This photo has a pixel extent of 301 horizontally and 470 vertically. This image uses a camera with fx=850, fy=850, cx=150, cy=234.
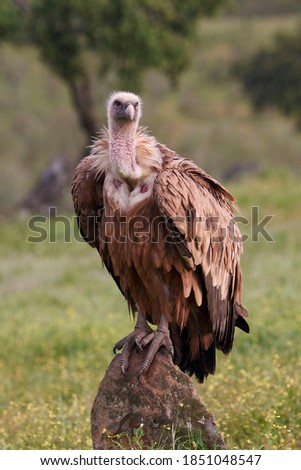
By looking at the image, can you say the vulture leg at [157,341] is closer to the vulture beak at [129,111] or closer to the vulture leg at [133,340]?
the vulture leg at [133,340]

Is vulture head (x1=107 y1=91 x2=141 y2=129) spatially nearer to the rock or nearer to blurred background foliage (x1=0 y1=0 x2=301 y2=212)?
the rock

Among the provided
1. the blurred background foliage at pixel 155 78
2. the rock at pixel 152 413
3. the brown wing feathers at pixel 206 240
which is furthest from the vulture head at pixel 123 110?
the blurred background foliage at pixel 155 78

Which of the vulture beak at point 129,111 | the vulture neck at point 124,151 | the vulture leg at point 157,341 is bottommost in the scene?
the vulture leg at point 157,341

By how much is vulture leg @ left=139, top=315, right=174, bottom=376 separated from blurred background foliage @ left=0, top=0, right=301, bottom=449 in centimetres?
68

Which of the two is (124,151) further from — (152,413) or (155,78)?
(155,78)

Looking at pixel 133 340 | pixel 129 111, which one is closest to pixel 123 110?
pixel 129 111

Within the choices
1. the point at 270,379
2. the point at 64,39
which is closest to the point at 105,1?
the point at 64,39

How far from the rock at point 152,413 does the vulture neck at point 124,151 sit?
108cm

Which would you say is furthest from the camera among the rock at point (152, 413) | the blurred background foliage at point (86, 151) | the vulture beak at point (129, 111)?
the blurred background foliage at point (86, 151)

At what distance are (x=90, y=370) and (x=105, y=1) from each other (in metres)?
11.5

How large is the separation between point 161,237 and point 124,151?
0.55 meters

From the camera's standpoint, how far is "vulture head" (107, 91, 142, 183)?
186 inches

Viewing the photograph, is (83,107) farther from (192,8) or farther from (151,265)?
(151,265)

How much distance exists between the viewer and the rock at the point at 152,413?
4492 millimetres
